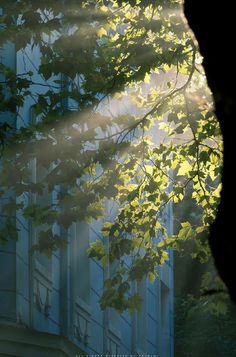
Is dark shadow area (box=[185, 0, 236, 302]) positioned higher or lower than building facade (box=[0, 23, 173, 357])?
lower

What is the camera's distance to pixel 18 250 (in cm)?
1839

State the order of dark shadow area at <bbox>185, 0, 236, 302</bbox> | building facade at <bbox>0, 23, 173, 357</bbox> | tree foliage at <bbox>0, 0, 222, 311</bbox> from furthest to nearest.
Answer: building facade at <bbox>0, 23, 173, 357</bbox> < tree foliage at <bbox>0, 0, 222, 311</bbox> < dark shadow area at <bbox>185, 0, 236, 302</bbox>

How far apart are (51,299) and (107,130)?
261 inches

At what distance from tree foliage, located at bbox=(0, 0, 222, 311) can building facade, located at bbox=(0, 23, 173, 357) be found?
126cm

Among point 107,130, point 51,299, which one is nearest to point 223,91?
point 107,130

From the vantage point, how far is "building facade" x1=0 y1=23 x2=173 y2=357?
18.0m

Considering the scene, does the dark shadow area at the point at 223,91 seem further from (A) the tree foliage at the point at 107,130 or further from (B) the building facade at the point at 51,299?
(B) the building facade at the point at 51,299

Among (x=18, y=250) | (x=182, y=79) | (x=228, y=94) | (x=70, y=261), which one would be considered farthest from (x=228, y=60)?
(x=70, y=261)

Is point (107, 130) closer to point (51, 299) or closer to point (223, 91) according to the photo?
point (51, 299)

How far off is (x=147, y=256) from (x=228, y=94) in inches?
417

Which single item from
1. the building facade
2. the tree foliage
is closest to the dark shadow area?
the tree foliage

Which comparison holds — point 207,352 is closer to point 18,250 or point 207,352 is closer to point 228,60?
point 18,250

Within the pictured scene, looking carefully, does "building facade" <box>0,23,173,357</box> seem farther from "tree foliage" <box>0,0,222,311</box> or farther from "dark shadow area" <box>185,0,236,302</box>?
"dark shadow area" <box>185,0,236,302</box>

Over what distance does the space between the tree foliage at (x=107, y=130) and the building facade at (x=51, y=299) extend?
1.26 metres
